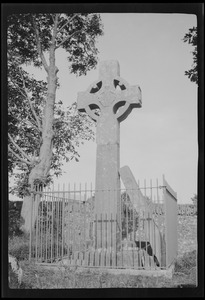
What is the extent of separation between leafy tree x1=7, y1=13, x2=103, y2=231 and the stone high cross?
3.17 meters

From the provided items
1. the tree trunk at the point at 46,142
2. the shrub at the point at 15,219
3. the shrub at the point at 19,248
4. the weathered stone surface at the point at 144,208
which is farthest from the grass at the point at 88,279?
the tree trunk at the point at 46,142

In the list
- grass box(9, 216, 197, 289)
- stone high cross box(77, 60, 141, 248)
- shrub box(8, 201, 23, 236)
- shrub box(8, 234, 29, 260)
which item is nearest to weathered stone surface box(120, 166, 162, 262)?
stone high cross box(77, 60, 141, 248)

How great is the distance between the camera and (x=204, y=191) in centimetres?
363

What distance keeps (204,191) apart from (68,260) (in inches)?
148

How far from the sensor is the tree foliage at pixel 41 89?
10.3 metres

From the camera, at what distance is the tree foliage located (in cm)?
1033

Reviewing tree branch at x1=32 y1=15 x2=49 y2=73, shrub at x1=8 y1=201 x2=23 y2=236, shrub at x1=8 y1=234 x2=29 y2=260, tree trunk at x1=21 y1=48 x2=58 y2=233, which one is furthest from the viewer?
tree branch at x1=32 y1=15 x2=49 y2=73

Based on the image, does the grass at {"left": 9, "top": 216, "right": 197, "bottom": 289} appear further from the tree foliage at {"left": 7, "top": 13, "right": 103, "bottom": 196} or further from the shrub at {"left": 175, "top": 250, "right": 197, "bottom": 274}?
the tree foliage at {"left": 7, "top": 13, "right": 103, "bottom": 196}

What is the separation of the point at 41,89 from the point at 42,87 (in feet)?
0.27

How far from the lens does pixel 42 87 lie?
1150cm

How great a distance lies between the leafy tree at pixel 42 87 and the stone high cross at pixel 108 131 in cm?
317

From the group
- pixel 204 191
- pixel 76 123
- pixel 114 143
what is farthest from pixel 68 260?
pixel 76 123

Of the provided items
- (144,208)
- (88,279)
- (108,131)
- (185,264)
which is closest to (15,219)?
(108,131)

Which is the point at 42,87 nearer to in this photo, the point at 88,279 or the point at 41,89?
the point at 41,89
